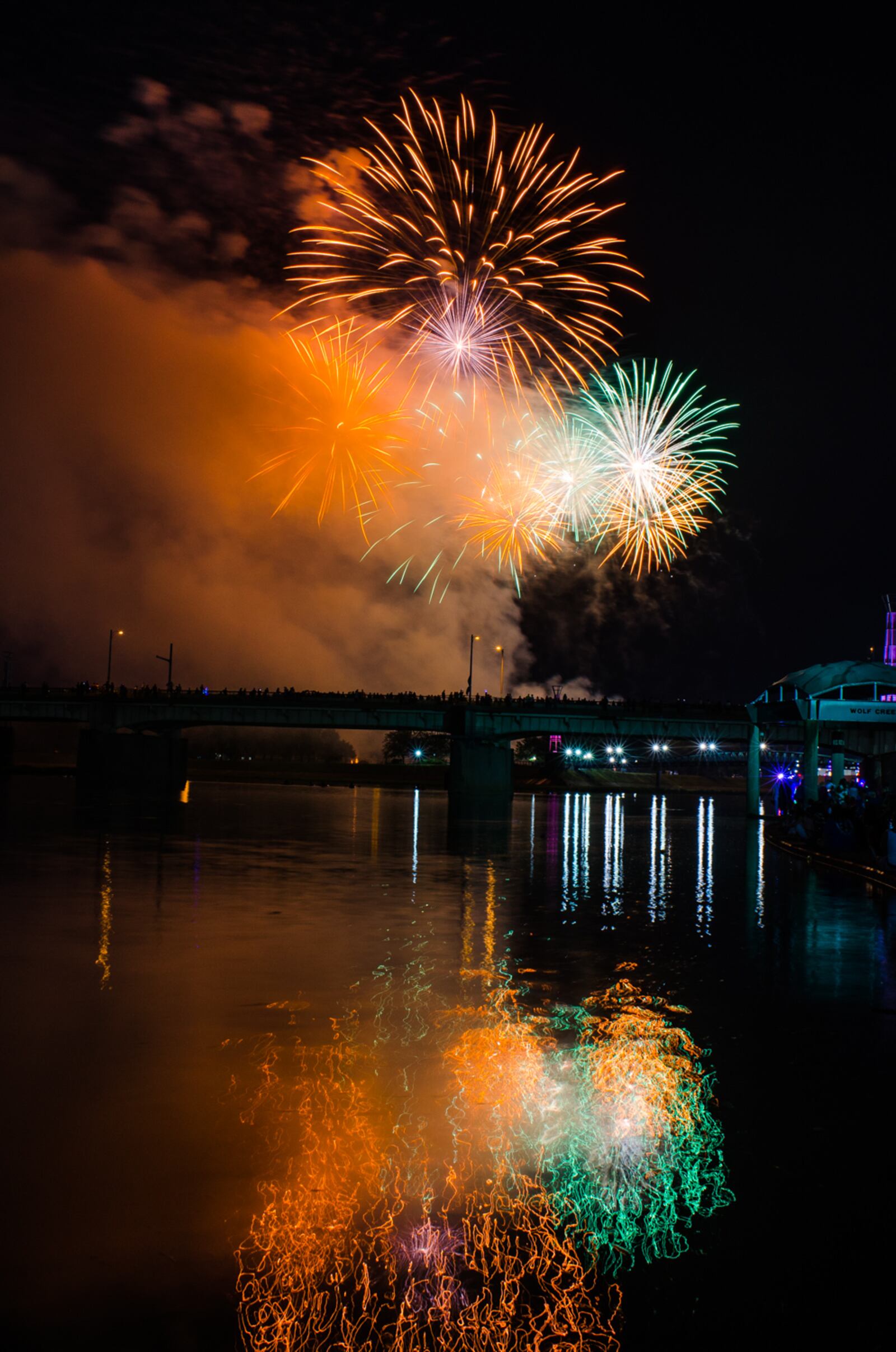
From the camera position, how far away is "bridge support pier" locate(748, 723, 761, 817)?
81.1 meters

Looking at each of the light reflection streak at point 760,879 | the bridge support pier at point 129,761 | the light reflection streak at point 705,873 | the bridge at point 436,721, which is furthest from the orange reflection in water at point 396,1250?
the bridge support pier at point 129,761

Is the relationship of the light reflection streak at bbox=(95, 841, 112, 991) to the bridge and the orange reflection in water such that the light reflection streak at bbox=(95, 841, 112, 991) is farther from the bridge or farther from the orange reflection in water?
the bridge

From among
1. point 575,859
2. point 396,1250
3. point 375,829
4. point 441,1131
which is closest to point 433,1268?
point 396,1250

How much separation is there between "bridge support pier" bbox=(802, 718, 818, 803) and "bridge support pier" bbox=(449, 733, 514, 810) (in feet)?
85.7

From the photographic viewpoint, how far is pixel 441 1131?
850cm

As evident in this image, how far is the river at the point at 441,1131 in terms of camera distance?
5832 millimetres

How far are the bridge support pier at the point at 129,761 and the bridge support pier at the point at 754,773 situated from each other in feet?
166

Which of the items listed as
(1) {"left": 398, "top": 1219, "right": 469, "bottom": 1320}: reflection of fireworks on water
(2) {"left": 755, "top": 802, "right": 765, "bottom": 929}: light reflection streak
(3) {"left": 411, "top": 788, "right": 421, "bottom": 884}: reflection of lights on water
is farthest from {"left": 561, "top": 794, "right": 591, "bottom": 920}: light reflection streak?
(1) {"left": 398, "top": 1219, "right": 469, "bottom": 1320}: reflection of fireworks on water

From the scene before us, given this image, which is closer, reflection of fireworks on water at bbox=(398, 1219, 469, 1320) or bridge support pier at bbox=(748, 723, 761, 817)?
reflection of fireworks on water at bbox=(398, 1219, 469, 1320)

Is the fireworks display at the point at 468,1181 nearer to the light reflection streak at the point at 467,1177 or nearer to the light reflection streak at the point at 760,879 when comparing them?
the light reflection streak at the point at 467,1177

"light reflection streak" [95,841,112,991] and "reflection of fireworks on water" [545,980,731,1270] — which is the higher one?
"reflection of fireworks on water" [545,980,731,1270]

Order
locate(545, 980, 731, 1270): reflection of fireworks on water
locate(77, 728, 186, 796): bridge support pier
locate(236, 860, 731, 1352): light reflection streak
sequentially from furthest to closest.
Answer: locate(77, 728, 186, 796): bridge support pier, locate(545, 980, 731, 1270): reflection of fireworks on water, locate(236, 860, 731, 1352): light reflection streak

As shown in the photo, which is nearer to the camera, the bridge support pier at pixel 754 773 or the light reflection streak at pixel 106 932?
the light reflection streak at pixel 106 932

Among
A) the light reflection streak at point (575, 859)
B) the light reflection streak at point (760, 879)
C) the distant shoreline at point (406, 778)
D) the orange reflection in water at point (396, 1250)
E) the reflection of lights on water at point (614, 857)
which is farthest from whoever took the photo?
the distant shoreline at point (406, 778)
